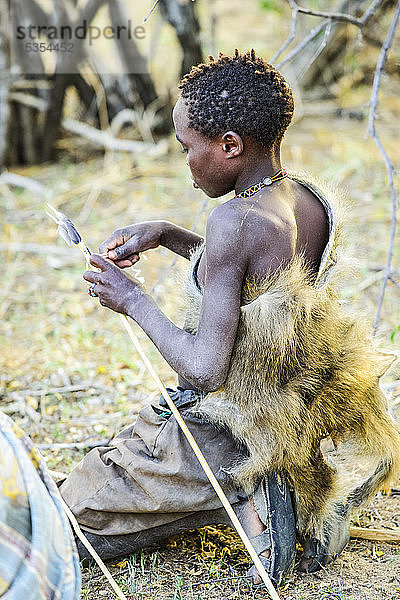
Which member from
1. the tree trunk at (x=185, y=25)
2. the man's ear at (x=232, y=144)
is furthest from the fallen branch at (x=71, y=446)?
the tree trunk at (x=185, y=25)

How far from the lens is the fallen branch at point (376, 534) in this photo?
7.07 feet

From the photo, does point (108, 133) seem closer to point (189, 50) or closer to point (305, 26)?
point (189, 50)

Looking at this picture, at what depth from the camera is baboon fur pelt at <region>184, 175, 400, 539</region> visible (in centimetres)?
178

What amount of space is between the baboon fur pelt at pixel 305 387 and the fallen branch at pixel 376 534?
16 centimetres

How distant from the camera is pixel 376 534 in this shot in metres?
2.17

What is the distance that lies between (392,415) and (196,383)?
0.63 meters

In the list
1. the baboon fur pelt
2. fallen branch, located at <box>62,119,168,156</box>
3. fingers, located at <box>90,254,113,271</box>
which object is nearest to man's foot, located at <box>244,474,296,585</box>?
the baboon fur pelt

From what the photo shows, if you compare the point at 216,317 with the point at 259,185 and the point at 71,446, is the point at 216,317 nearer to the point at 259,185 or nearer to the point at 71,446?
the point at 259,185

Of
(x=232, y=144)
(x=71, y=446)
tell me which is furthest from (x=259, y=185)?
(x=71, y=446)

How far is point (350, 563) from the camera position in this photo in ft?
6.80

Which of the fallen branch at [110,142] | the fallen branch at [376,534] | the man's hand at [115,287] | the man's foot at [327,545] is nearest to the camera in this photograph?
the man's hand at [115,287]

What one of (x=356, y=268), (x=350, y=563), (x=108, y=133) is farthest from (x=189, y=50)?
(x=350, y=563)

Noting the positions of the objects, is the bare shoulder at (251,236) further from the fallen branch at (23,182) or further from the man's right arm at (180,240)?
the fallen branch at (23,182)

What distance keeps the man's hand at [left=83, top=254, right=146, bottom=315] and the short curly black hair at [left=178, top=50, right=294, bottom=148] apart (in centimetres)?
41
